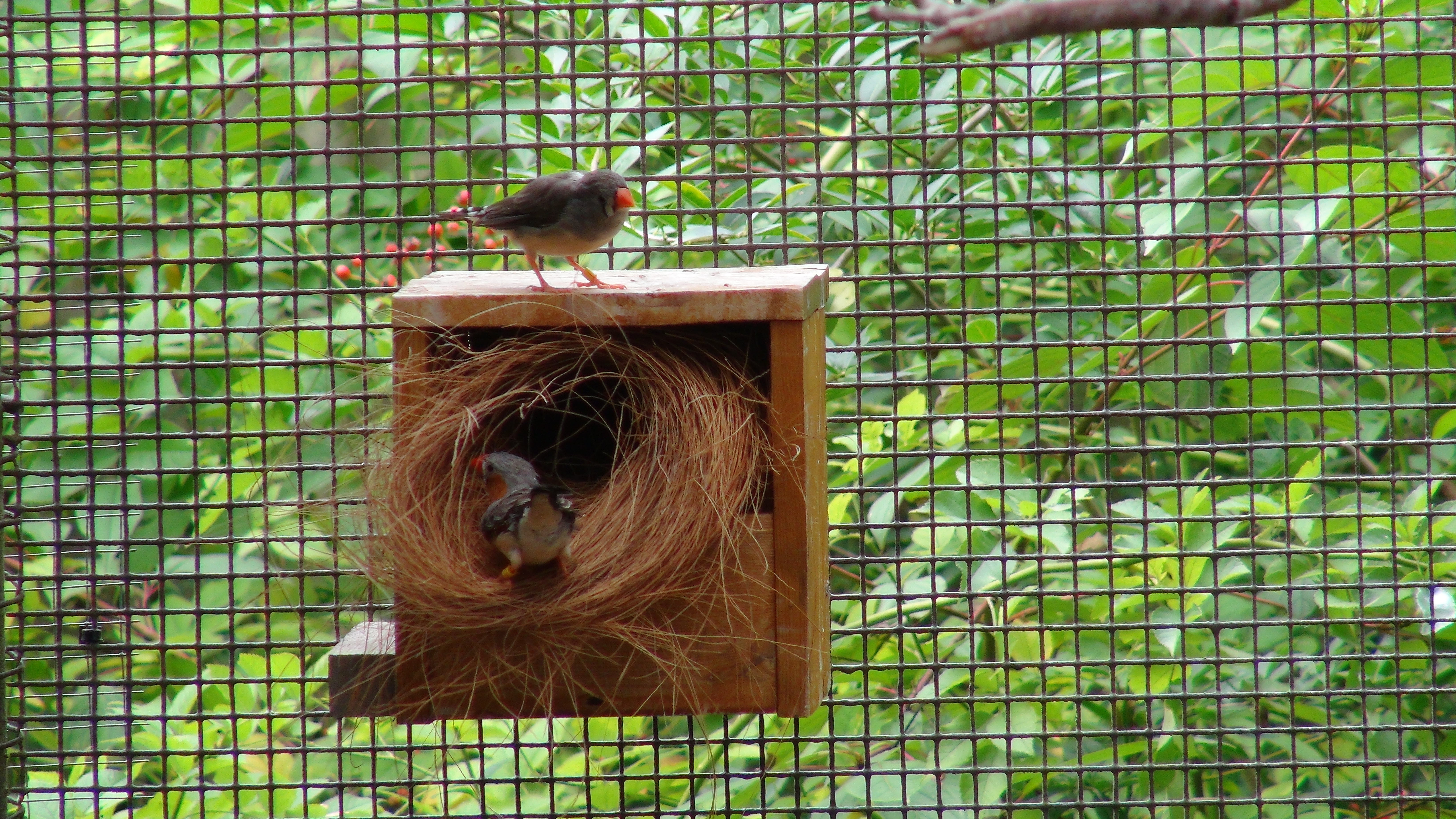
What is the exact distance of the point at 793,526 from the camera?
150 centimetres

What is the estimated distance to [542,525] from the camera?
1417 mm

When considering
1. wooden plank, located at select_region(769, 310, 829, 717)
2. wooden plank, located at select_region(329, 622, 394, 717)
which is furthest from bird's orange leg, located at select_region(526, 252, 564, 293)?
wooden plank, located at select_region(329, 622, 394, 717)

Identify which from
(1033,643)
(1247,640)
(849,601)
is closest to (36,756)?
(849,601)

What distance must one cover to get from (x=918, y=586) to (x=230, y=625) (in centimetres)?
122

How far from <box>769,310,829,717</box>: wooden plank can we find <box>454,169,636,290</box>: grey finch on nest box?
0.32m

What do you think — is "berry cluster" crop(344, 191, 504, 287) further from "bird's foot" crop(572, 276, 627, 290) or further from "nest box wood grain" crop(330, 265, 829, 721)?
"nest box wood grain" crop(330, 265, 829, 721)

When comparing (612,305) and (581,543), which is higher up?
(612,305)

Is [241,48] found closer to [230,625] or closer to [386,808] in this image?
[230,625]

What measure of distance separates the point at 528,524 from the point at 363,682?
0.31m

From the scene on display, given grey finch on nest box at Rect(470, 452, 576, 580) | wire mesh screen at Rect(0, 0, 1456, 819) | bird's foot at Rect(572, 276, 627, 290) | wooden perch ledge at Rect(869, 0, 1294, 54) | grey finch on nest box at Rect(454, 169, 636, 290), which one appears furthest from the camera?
wire mesh screen at Rect(0, 0, 1456, 819)

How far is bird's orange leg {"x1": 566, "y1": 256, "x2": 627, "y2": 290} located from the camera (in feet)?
5.00

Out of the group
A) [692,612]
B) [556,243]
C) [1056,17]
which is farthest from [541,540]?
[1056,17]

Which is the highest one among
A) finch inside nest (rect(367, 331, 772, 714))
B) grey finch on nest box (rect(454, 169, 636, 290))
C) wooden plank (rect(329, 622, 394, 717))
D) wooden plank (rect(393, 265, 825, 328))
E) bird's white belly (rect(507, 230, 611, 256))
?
grey finch on nest box (rect(454, 169, 636, 290))

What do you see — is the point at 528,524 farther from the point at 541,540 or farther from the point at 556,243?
the point at 556,243
